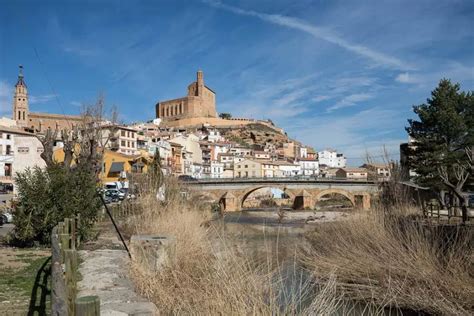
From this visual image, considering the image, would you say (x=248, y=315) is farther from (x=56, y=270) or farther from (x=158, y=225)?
(x=158, y=225)

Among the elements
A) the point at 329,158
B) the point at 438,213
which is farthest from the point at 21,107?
the point at 438,213

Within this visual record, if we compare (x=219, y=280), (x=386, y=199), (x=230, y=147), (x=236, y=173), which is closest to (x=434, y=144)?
(x=386, y=199)

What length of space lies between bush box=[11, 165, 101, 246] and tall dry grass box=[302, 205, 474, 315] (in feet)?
17.7

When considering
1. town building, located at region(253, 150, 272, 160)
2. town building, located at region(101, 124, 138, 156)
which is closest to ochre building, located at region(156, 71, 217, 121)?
town building, located at region(253, 150, 272, 160)

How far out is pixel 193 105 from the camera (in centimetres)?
11588

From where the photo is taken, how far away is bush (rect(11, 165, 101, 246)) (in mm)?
10062

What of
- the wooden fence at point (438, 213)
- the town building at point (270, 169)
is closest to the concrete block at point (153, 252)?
the wooden fence at point (438, 213)

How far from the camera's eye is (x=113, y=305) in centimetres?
503

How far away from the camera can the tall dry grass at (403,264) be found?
8.40 meters

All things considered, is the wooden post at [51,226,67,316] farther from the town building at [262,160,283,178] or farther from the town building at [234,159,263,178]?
the town building at [262,160,283,178]

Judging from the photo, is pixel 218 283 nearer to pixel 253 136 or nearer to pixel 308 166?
pixel 308 166

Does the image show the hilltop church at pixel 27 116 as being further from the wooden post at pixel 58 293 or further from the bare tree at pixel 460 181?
the wooden post at pixel 58 293

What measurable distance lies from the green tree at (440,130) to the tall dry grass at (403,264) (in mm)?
20669

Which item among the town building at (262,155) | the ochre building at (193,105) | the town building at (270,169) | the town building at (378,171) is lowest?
Result: the town building at (378,171)
